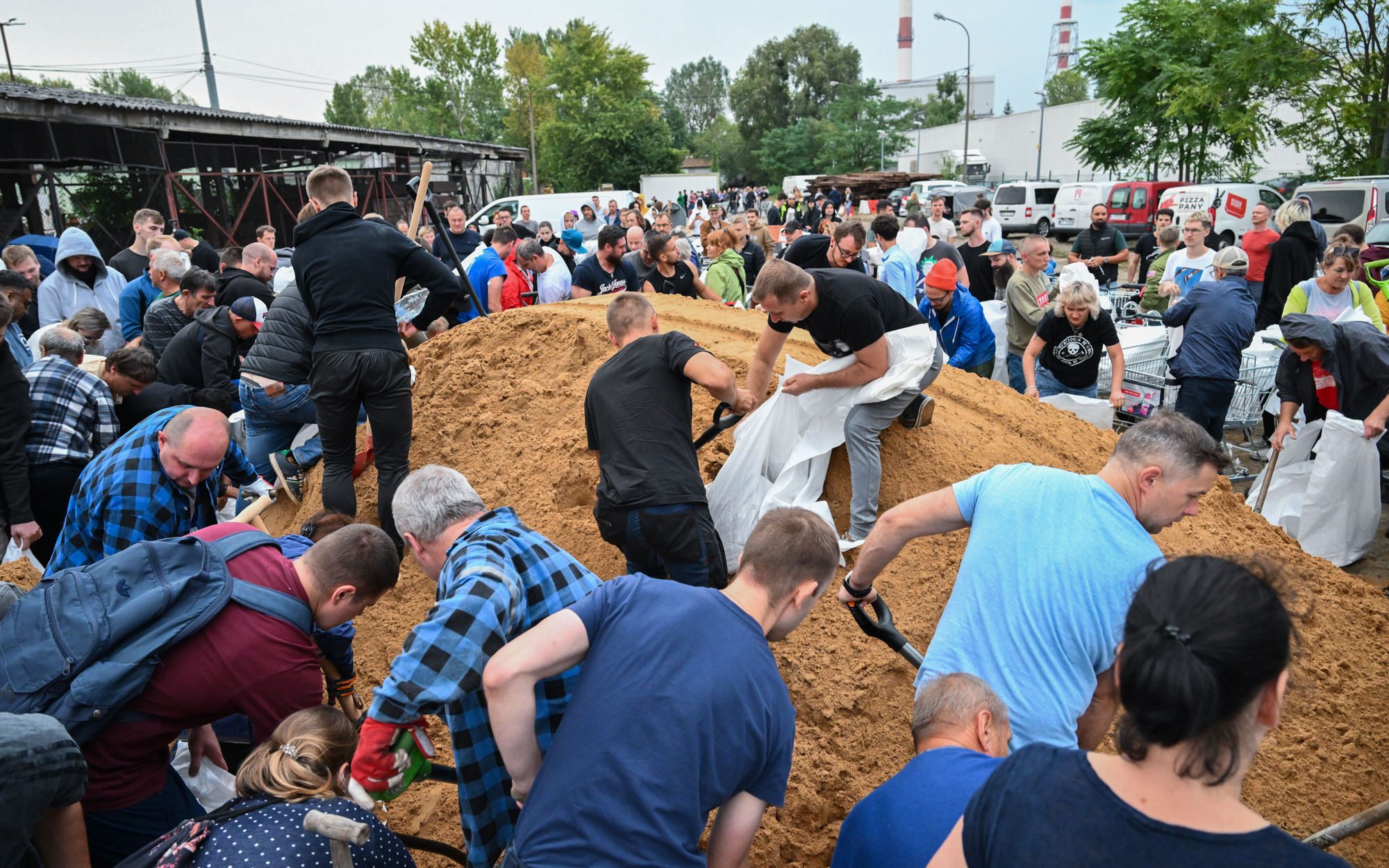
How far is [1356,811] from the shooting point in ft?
10.7

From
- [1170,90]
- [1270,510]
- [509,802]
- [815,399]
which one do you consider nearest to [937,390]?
[815,399]

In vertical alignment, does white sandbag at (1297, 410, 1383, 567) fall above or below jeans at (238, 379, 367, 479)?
below

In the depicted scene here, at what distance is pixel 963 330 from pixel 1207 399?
1.78m

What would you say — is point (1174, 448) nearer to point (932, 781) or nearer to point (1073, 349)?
point (932, 781)

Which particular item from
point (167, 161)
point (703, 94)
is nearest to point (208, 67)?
point (167, 161)

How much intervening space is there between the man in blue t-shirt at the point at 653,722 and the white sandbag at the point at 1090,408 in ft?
15.1

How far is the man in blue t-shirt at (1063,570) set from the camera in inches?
85.7

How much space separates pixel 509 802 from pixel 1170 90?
26.4 metres

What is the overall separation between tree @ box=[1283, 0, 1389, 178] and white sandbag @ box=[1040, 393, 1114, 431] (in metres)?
18.6

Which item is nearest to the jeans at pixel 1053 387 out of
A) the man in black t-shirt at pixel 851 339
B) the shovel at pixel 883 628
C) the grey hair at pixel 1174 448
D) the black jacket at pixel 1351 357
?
the black jacket at pixel 1351 357

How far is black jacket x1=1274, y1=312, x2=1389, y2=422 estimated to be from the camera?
4.84 m

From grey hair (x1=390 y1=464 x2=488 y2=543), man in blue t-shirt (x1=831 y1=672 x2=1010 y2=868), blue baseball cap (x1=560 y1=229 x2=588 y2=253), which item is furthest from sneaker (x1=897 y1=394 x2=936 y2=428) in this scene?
blue baseball cap (x1=560 y1=229 x2=588 y2=253)

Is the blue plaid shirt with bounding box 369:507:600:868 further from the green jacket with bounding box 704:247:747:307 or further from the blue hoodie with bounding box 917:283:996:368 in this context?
the green jacket with bounding box 704:247:747:307

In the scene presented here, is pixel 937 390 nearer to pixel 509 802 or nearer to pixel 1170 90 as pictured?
pixel 509 802
